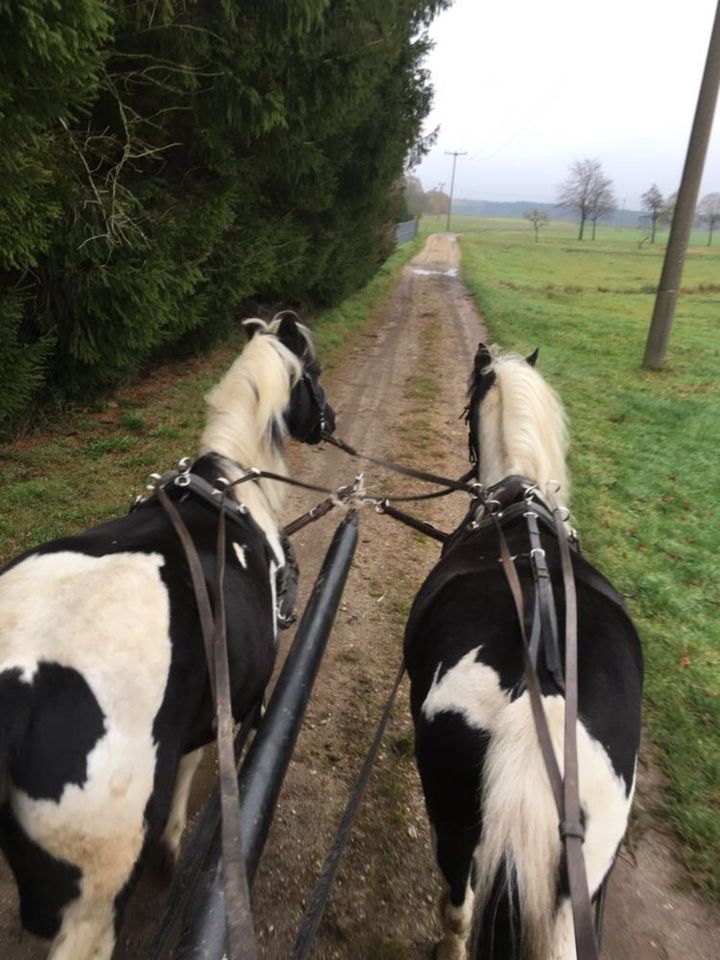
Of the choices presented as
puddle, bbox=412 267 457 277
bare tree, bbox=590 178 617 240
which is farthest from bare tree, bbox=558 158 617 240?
puddle, bbox=412 267 457 277

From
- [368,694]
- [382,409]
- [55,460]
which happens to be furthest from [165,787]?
[382,409]

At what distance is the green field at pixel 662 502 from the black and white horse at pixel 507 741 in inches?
60.4

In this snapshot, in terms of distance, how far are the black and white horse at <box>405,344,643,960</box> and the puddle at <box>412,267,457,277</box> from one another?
2772 cm

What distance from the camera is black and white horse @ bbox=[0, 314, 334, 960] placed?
1.57 metres

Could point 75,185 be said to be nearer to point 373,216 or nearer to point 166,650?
point 166,650

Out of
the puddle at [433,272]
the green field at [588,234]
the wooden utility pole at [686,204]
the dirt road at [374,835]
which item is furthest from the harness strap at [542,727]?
the green field at [588,234]

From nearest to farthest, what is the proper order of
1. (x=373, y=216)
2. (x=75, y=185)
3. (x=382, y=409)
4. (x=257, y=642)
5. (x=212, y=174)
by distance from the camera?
(x=257, y=642)
(x=75, y=185)
(x=212, y=174)
(x=382, y=409)
(x=373, y=216)

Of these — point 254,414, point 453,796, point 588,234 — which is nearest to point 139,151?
point 254,414

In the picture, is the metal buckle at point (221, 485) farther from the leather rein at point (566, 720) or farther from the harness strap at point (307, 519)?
the leather rein at point (566, 720)

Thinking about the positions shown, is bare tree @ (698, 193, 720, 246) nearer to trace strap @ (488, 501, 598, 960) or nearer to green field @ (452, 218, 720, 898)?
green field @ (452, 218, 720, 898)

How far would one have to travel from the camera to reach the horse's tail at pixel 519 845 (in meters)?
1.47

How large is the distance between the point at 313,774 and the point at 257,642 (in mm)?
1199

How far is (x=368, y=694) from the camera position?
12.2 ft

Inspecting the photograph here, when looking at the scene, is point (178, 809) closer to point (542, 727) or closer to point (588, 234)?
point (542, 727)
